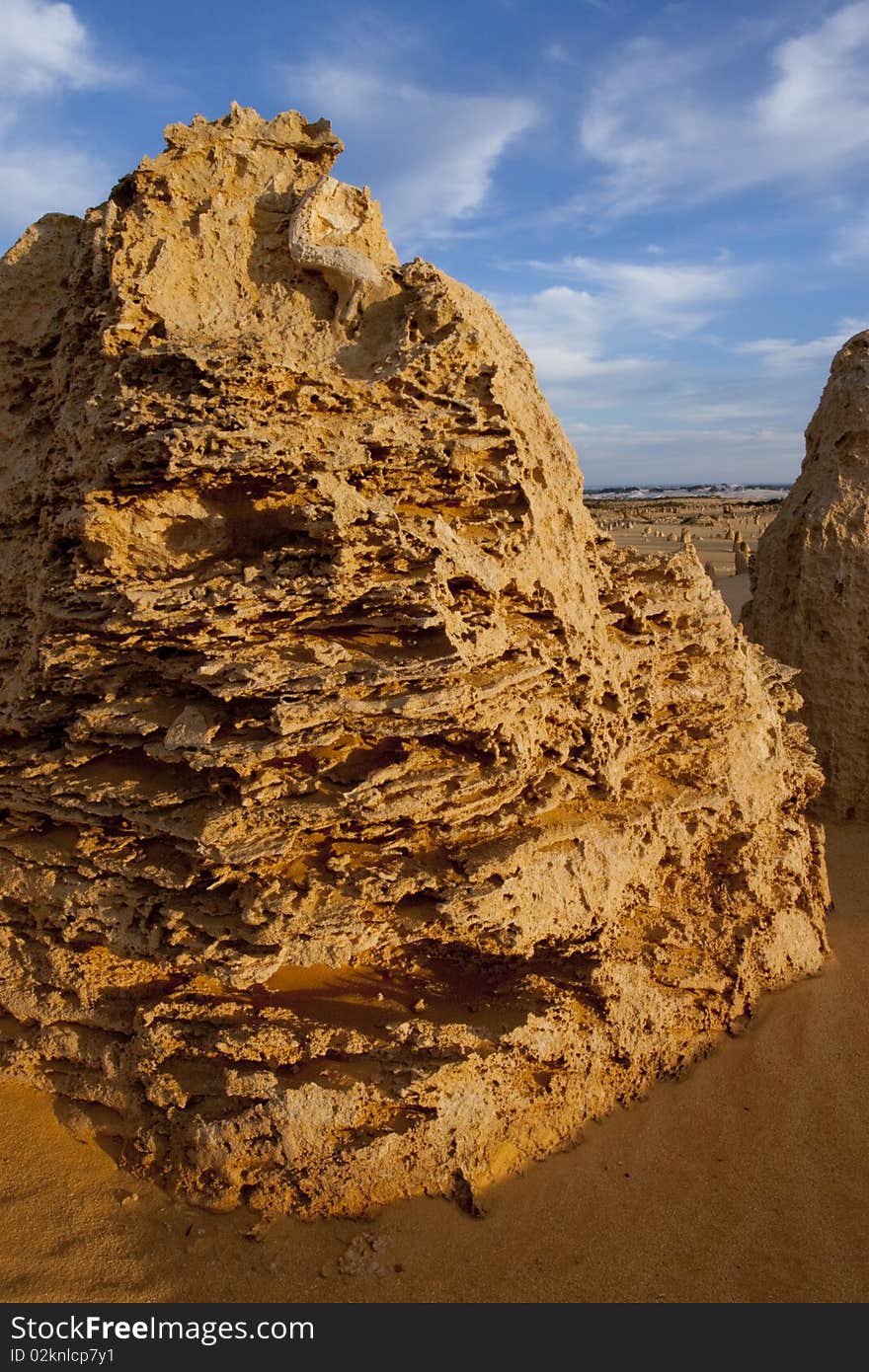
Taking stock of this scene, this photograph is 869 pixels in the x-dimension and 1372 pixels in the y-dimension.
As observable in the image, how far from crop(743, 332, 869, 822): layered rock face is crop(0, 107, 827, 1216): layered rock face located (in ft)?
11.0

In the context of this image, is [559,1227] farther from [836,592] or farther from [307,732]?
[836,592]

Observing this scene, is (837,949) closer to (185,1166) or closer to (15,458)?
(185,1166)

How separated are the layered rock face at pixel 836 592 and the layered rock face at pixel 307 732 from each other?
3358 millimetres

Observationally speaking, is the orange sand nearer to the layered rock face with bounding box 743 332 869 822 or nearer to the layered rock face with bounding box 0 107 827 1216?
the layered rock face with bounding box 0 107 827 1216

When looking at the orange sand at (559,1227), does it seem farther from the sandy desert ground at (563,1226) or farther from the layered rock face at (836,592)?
the layered rock face at (836,592)

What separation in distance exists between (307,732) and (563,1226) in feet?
8.10

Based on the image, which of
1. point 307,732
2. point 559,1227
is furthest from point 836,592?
point 559,1227

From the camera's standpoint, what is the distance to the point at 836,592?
700 cm

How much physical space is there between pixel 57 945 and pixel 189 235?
12.0 feet

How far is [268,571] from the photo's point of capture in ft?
12.2

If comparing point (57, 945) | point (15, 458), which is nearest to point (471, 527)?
point (15, 458)

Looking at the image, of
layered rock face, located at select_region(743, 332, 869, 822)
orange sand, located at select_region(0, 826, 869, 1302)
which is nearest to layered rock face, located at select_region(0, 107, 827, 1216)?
orange sand, located at select_region(0, 826, 869, 1302)
